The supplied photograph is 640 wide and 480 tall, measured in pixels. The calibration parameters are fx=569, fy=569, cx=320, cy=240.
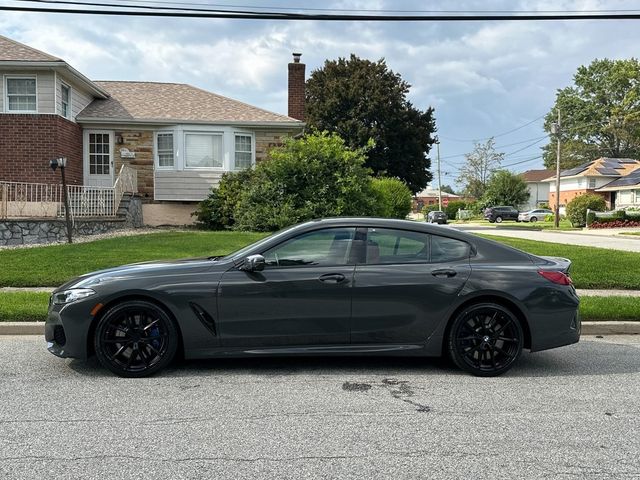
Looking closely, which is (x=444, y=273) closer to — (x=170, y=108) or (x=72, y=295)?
(x=72, y=295)

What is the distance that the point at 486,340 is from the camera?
520 centimetres

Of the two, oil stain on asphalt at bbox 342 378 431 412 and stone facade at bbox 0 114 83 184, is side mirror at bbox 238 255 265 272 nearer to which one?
oil stain on asphalt at bbox 342 378 431 412

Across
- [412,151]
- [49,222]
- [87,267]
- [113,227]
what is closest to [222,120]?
[113,227]

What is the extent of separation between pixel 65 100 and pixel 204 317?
1660cm

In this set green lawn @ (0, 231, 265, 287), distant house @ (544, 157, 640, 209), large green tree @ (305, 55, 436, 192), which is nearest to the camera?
green lawn @ (0, 231, 265, 287)

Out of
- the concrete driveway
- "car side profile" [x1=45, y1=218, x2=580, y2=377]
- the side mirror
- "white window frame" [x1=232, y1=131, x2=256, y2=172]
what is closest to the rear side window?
"car side profile" [x1=45, y1=218, x2=580, y2=377]

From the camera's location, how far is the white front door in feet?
67.2

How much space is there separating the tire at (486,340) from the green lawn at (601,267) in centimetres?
532

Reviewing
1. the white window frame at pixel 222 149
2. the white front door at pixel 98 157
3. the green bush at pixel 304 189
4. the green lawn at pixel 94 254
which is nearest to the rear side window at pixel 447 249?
the green lawn at pixel 94 254

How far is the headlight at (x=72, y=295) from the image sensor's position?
4.99 metres

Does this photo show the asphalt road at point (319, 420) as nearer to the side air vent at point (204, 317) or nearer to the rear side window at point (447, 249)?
the side air vent at point (204, 317)

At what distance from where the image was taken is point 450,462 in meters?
3.43

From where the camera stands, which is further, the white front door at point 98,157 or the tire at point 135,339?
the white front door at point 98,157

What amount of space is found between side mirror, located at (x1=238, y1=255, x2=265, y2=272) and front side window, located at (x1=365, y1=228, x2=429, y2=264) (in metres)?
0.98
